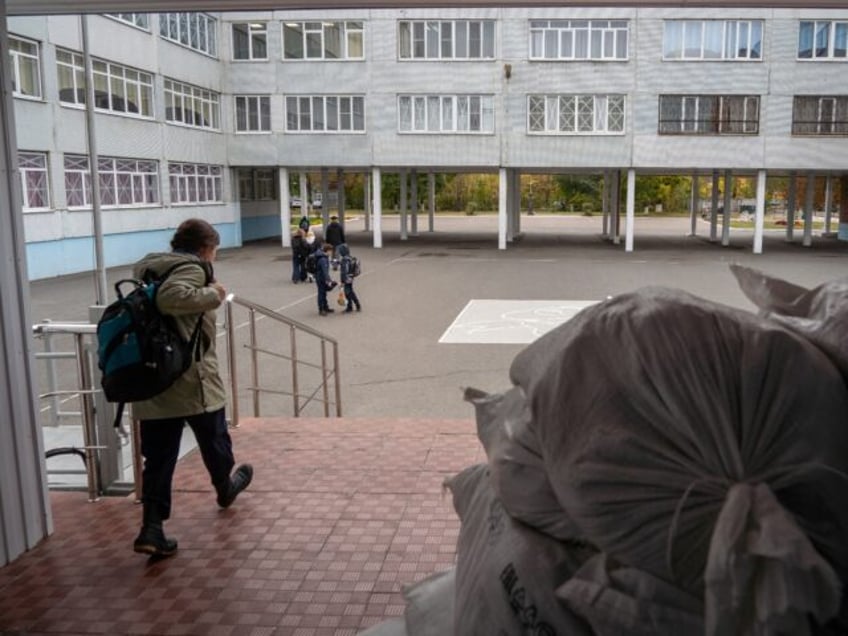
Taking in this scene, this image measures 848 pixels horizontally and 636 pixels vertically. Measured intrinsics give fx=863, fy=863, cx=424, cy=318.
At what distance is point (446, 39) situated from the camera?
3070 centimetres

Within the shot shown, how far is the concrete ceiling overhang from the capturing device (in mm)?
3783

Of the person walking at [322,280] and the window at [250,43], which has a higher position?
the window at [250,43]

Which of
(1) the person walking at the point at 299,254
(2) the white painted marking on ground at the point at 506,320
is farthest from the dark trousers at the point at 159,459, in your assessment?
(1) the person walking at the point at 299,254

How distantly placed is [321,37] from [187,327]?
29.4m

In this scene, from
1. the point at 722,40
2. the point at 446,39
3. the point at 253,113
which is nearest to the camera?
the point at 722,40

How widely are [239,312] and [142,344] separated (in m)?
12.5

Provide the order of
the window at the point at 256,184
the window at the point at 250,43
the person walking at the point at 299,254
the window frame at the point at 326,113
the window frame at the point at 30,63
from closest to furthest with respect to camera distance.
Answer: the person walking at the point at 299,254 < the window frame at the point at 30,63 < the window frame at the point at 326,113 < the window at the point at 250,43 < the window at the point at 256,184

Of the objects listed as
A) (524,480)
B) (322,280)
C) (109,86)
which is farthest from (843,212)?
(524,480)

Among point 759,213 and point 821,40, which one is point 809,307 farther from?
point 821,40

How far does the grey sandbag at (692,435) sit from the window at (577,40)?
99.4ft

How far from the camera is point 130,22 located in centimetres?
2716

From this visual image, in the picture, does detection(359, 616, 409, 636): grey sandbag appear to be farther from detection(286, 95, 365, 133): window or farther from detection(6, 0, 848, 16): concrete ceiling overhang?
detection(286, 95, 365, 133): window

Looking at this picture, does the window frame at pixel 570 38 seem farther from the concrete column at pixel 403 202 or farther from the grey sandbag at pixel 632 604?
the grey sandbag at pixel 632 604

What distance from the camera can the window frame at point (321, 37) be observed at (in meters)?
31.0
